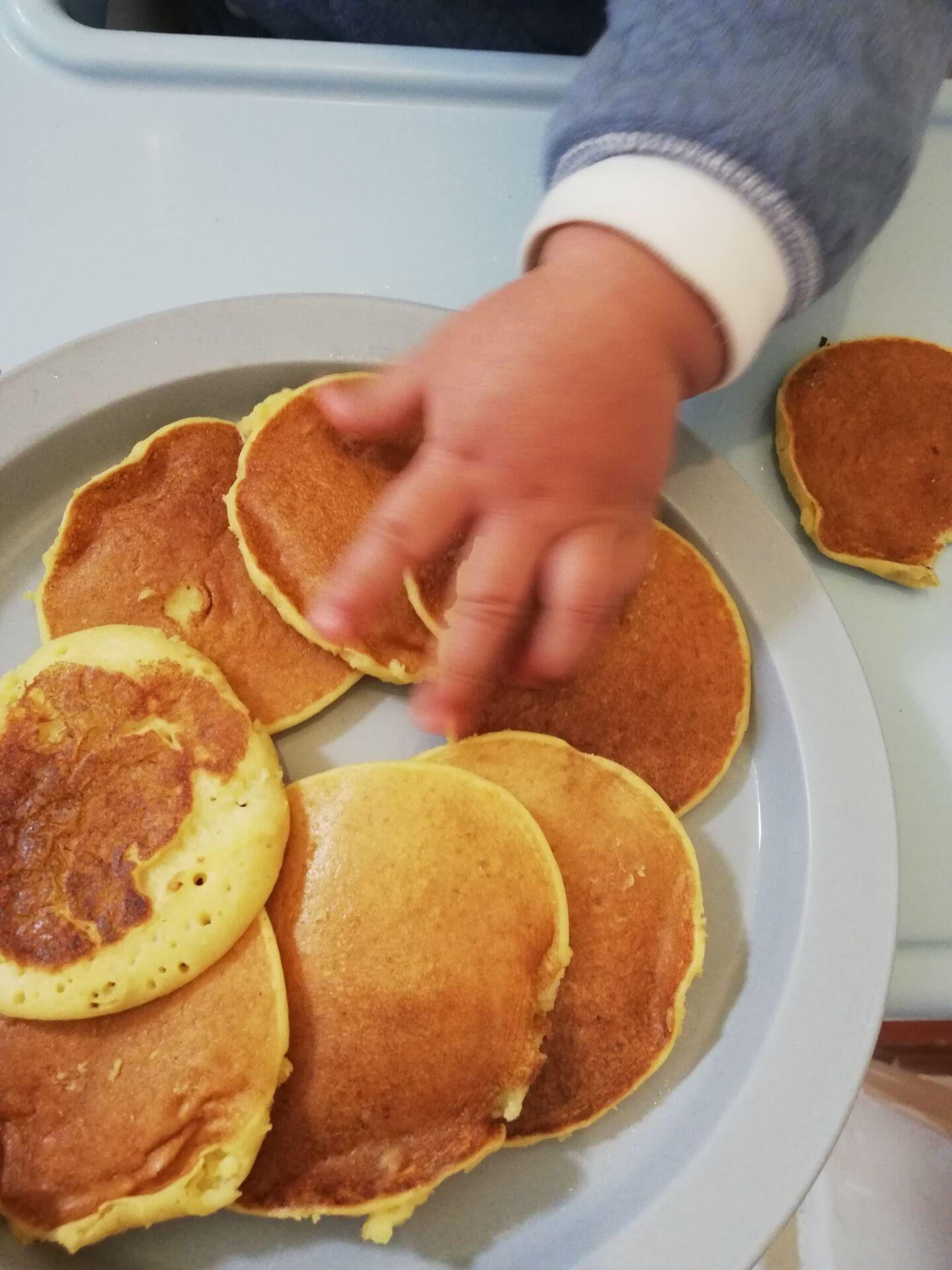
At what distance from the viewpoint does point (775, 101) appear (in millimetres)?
635

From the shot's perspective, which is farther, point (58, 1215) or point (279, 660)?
point (279, 660)

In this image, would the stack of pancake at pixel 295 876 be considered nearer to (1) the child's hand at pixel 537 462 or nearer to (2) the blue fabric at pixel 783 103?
(1) the child's hand at pixel 537 462

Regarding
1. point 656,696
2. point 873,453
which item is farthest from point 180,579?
point 873,453

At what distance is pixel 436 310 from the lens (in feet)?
2.88

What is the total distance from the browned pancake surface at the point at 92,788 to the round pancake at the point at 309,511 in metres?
0.12

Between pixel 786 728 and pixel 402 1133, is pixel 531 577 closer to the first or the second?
pixel 786 728

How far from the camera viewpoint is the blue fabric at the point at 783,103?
2.10 feet

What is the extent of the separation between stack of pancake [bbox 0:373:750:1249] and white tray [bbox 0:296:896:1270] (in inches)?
1.9

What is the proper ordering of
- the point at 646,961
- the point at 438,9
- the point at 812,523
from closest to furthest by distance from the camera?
the point at 646,961 → the point at 812,523 → the point at 438,9

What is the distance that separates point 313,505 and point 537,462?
260mm

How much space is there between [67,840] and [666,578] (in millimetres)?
569

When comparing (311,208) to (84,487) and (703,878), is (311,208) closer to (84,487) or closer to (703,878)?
(84,487)

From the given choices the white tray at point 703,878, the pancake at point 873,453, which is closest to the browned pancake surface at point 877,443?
the pancake at point 873,453

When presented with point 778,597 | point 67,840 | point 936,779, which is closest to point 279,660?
point 67,840
